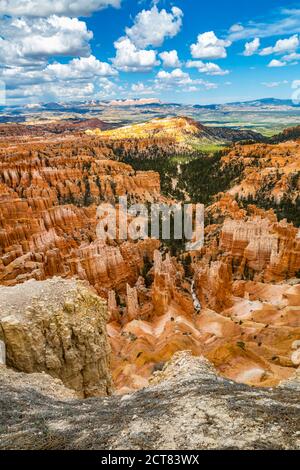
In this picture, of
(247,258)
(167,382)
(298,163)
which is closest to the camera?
(167,382)

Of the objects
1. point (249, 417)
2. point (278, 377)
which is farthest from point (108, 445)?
point (278, 377)

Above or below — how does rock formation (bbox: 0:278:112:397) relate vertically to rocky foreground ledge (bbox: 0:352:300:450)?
below

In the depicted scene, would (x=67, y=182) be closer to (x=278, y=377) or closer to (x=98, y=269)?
(x=98, y=269)

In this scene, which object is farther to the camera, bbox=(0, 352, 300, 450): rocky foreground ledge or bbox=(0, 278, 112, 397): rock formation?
bbox=(0, 278, 112, 397): rock formation
